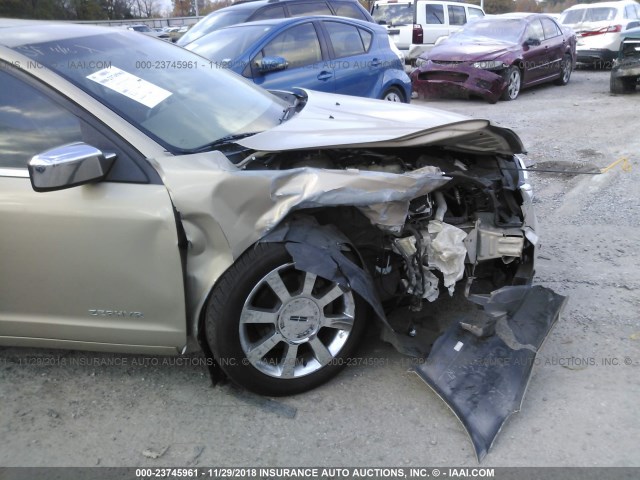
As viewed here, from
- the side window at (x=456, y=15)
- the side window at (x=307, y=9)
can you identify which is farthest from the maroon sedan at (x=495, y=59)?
the side window at (x=456, y=15)

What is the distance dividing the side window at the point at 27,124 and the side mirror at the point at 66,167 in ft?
0.70

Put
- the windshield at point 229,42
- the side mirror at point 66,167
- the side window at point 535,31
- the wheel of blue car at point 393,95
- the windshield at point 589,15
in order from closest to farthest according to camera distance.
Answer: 1. the side mirror at point 66,167
2. the windshield at point 229,42
3. the wheel of blue car at point 393,95
4. the side window at point 535,31
5. the windshield at point 589,15

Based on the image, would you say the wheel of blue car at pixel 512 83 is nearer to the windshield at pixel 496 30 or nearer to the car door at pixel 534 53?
the car door at pixel 534 53

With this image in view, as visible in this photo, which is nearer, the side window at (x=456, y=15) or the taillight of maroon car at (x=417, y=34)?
the taillight of maroon car at (x=417, y=34)

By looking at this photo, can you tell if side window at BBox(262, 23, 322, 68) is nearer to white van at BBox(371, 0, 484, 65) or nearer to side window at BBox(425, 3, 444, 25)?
white van at BBox(371, 0, 484, 65)

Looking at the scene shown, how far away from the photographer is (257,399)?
9.20ft

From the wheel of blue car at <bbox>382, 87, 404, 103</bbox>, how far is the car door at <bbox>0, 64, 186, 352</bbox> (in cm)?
555

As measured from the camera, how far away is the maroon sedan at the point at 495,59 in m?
10.3

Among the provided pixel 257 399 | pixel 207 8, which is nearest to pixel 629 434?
pixel 257 399

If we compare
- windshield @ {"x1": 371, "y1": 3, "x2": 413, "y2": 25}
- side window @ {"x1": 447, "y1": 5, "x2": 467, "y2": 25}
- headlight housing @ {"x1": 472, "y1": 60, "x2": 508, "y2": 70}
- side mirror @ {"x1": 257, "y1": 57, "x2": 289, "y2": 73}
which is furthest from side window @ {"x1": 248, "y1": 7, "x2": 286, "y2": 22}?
side window @ {"x1": 447, "y1": 5, "x2": 467, "y2": 25}

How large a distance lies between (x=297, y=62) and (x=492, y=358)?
4864mm

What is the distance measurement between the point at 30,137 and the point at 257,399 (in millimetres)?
1627

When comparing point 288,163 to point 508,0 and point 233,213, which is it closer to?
point 233,213

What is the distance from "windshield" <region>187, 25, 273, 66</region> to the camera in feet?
21.4
